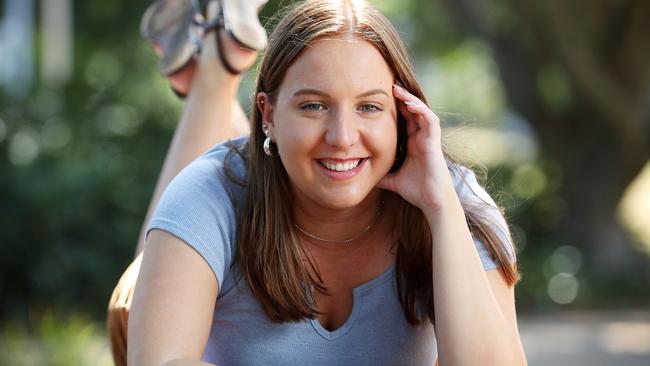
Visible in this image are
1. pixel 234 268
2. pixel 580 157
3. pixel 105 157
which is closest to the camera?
pixel 234 268

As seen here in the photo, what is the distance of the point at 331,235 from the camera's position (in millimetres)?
2867

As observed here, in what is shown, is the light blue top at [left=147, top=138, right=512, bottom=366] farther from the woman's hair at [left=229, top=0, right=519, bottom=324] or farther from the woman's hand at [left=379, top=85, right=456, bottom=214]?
the woman's hand at [left=379, top=85, right=456, bottom=214]

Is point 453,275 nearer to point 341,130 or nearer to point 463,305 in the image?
point 463,305

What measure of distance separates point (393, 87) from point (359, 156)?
0.20 meters

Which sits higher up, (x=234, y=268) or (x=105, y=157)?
(x=234, y=268)

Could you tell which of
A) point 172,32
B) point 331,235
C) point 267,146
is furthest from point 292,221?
point 172,32

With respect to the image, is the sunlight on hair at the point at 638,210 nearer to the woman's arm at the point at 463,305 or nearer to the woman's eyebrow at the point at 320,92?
the woman's arm at the point at 463,305

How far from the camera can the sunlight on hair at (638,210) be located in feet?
35.6

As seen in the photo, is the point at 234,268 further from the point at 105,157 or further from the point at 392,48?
the point at 105,157

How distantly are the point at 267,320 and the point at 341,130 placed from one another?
564 millimetres

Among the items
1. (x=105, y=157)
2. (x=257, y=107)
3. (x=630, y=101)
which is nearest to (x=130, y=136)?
(x=105, y=157)

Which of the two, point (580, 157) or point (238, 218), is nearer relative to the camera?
point (238, 218)

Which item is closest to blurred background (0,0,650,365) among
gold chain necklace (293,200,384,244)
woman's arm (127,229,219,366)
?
gold chain necklace (293,200,384,244)

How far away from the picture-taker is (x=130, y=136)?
8.69 metres
